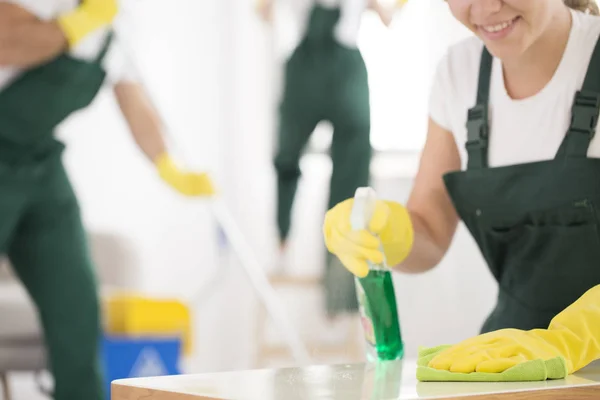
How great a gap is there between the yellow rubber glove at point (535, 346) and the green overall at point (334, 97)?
1.33 metres

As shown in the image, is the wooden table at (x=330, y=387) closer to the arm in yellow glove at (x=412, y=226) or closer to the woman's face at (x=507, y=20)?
the arm in yellow glove at (x=412, y=226)

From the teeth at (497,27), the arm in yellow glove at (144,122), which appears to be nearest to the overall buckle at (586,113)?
the teeth at (497,27)

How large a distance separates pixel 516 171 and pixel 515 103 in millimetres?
95

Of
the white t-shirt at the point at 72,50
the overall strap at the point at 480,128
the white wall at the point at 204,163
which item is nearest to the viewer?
the overall strap at the point at 480,128

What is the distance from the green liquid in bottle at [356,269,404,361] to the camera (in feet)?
3.16

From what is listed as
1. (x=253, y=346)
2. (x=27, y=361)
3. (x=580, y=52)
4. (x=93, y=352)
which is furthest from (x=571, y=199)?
(x=253, y=346)

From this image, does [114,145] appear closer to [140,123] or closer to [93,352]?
[140,123]

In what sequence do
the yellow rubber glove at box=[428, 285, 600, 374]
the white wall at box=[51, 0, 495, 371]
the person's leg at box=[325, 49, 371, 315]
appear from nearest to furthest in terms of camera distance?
the yellow rubber glove at box=[428, 285, 600, 374] < the person's leg at box=[325, 49, 371, 315] < the white wall at box=[51, 0, 495, 371]

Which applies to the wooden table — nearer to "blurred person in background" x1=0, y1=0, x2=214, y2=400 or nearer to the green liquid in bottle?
the green liquid in bottle

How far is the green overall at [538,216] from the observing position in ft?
3.18

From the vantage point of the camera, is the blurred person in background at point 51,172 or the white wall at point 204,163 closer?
the blurred person in background at point 51,172

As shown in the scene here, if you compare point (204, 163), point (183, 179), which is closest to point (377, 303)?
point (183, 179)

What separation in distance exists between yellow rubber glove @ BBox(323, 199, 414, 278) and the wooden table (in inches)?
9.5

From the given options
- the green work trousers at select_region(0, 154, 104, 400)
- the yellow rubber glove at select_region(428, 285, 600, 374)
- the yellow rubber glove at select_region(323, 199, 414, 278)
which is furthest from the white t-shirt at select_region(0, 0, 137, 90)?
the yellow rubber glove at select_region(428, 285, 600, 374)
